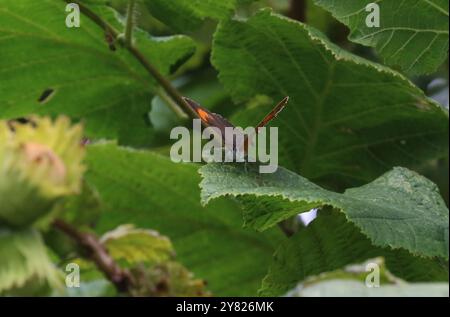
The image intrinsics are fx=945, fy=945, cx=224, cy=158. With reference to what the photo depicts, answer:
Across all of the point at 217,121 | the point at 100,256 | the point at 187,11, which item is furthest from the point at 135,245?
the point at 187,11

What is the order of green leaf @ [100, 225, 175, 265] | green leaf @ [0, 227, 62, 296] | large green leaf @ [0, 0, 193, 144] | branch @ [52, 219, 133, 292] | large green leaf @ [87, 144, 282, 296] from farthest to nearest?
large green leaf @ [87, 144, 282, 296] → large green leaf @ [0, 0, 193, 144] → green leaf @ [100, 225, 175, 265] → branch @ [52, 219, 133, 292] → green leaf @ [0, 227, 62, 296]

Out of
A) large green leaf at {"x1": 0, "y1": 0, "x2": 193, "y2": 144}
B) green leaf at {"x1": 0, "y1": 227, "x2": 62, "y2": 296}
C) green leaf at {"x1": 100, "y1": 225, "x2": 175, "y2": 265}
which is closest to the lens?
green leaf at {"x1": 0, "y1": 227, "x2": 62, "y2": 296}

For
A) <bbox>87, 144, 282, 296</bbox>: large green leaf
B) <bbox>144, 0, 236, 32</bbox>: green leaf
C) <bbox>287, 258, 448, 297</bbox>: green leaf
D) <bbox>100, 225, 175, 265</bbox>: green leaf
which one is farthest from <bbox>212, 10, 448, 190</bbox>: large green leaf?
<bbox>287, 258, 448, 297</bbox>: green leaf

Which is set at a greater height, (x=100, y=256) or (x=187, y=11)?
(x=187, y=11)

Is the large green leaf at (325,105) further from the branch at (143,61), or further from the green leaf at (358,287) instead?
the green leaf at (358,287)

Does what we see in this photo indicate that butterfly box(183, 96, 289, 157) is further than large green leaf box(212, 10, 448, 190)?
No

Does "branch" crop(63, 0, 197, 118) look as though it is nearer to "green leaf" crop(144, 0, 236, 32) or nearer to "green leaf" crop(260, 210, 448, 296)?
"green leaf" crop(144, 0, 236, 32)

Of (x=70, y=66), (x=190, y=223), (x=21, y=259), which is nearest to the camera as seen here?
(x=21, y=259)

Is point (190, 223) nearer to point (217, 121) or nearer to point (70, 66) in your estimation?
point (70, 66)
